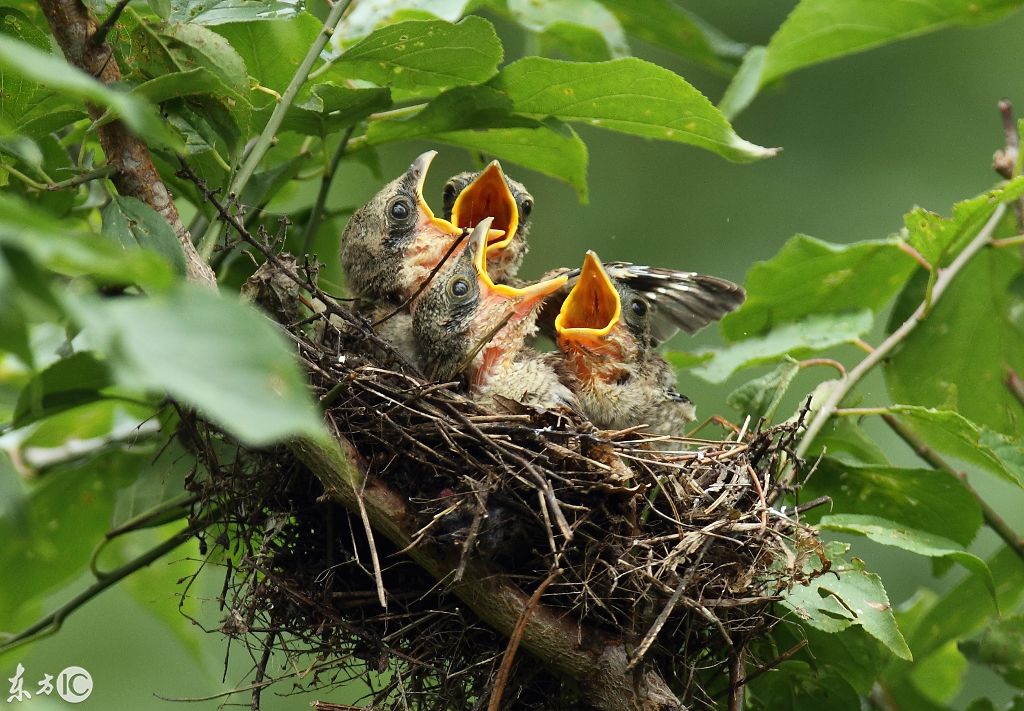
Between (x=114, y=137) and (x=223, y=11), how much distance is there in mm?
305

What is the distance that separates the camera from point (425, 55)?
2.18 meters

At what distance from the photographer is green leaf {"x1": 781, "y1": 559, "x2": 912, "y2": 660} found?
200 cm

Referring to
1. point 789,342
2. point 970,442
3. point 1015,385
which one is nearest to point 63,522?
point 789,342

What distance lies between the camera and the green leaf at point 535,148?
250 cm

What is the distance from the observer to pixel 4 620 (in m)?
2.57

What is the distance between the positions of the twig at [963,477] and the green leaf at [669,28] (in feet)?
4.20

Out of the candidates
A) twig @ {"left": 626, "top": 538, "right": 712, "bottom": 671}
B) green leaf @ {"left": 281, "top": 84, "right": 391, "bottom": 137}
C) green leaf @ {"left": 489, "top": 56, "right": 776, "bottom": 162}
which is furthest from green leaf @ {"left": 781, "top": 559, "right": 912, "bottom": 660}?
green leaf @ {"left": 281, "top": 84, "right": 391, "bottom": 137}

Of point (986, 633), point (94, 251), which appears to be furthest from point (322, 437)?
point (986, 633)

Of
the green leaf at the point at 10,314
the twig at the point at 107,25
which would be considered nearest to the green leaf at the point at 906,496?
the twig at the point at 107,25

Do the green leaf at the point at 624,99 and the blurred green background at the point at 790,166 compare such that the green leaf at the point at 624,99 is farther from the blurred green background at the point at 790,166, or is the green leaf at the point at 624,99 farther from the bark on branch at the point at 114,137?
the blurred green background at the point at 790,166

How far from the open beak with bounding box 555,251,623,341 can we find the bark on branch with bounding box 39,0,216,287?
1.13m

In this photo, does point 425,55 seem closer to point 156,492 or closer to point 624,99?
point 624,99

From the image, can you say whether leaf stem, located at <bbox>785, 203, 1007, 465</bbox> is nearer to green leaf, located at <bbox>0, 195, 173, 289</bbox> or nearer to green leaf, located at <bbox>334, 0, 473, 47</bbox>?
green leaf, located at <bbox>334, 0, 473, 47</bbox>

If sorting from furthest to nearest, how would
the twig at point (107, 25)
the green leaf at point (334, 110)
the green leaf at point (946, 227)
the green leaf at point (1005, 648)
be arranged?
the green leaf at point (1005, 648), the green leaf at point (946, 227), the green leaf at point (334, 110), the twig at point (107, 25)
